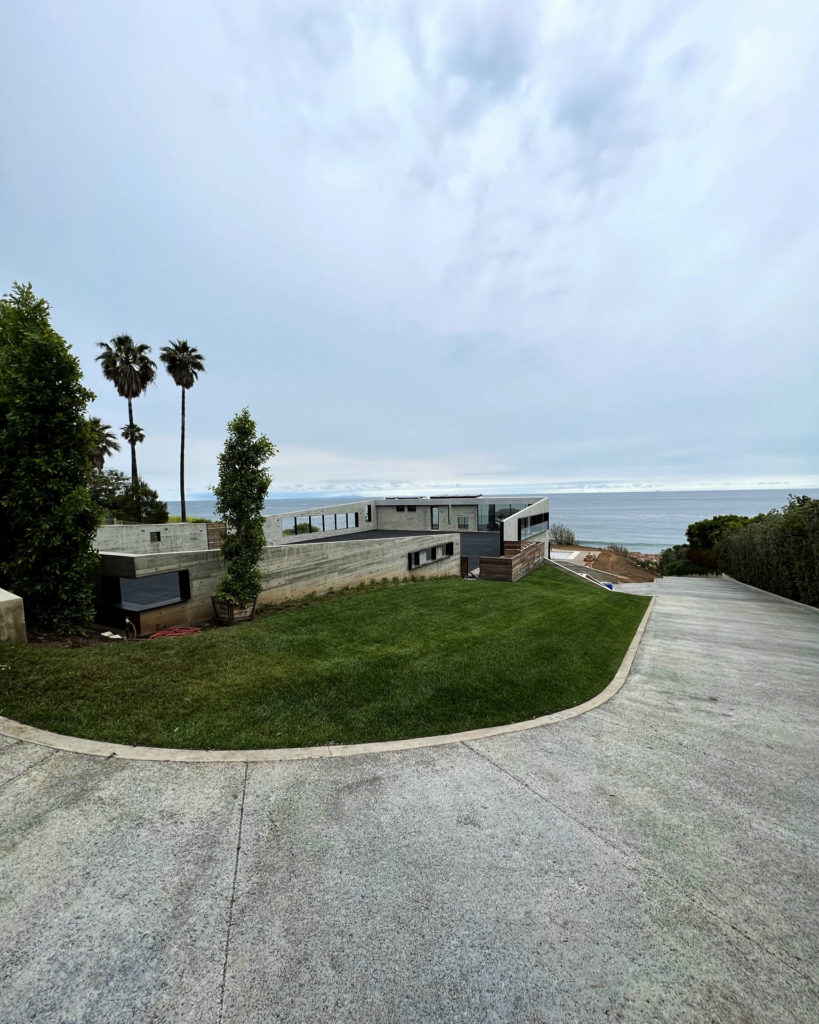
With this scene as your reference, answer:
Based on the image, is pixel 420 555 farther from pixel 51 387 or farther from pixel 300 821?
pixel 300 821

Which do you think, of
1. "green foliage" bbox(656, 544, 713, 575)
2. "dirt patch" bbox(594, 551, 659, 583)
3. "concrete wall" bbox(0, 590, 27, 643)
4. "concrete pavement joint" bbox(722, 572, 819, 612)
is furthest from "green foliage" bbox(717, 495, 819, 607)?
"concrete wall" bbox(0, 590, 27, 643)

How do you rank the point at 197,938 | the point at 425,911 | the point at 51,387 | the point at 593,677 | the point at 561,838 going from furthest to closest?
1. the point at 51,387
2. the point at 593,677
3. the point at 561,838
4. the point at 425,911
5. the point at 197,938

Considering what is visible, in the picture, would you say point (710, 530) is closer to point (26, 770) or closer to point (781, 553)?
point (781, 553)

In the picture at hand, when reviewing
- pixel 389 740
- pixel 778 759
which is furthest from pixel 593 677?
pixel 389 740

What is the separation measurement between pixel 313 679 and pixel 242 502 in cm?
698

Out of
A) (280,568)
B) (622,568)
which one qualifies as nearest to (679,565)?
(622,568)

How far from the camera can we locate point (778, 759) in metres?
5.66

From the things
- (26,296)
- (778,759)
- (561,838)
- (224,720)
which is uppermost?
(26,296)

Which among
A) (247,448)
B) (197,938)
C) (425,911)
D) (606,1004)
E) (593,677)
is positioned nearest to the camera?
(606,1004)

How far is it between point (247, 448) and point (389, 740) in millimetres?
9632

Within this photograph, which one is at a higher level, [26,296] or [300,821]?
[26,296]

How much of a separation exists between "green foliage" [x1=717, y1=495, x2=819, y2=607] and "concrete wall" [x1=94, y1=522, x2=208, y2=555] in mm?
25791

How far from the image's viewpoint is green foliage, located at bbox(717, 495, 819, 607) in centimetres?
1808

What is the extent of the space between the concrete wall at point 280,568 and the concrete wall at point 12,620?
490 centimetres
